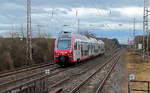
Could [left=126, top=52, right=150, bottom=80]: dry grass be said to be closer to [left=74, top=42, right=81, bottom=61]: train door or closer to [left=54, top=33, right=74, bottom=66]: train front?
[left=74, top=42, right=81, bottom=61]: train door

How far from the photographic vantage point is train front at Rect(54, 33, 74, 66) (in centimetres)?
2850

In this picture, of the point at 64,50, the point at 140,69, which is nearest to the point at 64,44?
the point at 64,50

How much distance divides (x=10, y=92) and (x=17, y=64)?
2304cm

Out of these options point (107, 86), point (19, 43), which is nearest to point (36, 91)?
point (107, 86)

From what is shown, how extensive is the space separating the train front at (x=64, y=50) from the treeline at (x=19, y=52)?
17.4ft

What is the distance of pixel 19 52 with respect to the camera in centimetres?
3309

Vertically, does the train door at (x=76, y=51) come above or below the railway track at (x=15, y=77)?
above

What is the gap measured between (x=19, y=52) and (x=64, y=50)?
23.5 feet

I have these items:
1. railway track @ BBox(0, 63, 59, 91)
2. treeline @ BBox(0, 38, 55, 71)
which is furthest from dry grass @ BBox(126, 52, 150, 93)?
treeline @ BBox(0, 38, 55, 71)

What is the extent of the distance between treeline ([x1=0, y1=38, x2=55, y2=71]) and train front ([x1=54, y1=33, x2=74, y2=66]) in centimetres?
532

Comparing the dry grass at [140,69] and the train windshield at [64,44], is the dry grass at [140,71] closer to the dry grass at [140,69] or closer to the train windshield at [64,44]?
the dry grass at [140,69]

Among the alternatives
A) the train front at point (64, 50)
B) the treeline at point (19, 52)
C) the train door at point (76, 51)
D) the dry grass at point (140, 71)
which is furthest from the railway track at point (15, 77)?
the dry grass at point (140, 71)

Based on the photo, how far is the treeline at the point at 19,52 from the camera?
2905 centimetres

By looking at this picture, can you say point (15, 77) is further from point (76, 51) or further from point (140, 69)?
point (140, 69)
